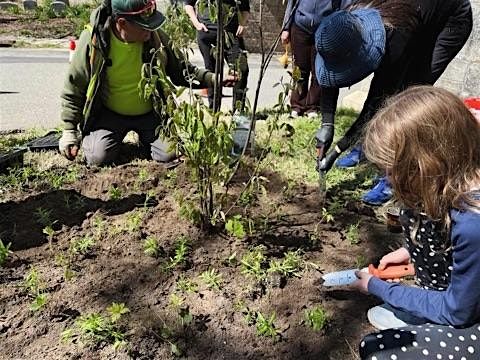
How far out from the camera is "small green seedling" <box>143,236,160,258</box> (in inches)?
99.7

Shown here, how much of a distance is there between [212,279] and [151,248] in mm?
343

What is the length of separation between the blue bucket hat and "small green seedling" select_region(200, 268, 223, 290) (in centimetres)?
111

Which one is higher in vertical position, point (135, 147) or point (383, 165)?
point (383, 165)

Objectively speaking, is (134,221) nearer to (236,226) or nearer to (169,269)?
(169,269)

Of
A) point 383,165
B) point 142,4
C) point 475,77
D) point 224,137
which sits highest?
point 142,4

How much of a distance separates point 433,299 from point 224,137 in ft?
3.31

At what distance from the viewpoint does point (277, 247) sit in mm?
2609

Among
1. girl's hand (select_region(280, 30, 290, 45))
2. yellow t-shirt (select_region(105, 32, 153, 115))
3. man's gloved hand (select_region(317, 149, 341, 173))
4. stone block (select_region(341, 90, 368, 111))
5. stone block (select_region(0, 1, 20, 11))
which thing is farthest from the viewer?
stone block (select_region(0, 1, 20, 11))

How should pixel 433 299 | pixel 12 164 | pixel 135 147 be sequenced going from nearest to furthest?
pixel 433 299 < pixel 12 164 < pixel 135 147

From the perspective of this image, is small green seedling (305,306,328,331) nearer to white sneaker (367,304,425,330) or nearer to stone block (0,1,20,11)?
white sneaker (367,304,425,330)

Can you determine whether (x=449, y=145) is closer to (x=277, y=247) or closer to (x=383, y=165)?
(x=383, y=165)

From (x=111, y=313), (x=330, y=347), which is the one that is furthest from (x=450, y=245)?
(x=111, y=313)

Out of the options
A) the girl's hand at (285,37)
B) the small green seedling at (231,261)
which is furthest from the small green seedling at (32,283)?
the girl's hand at (285,37)

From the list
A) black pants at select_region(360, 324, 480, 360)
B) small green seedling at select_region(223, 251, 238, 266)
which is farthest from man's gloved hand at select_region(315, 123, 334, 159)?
black pants at select_region(360, 324, 480, 360)
